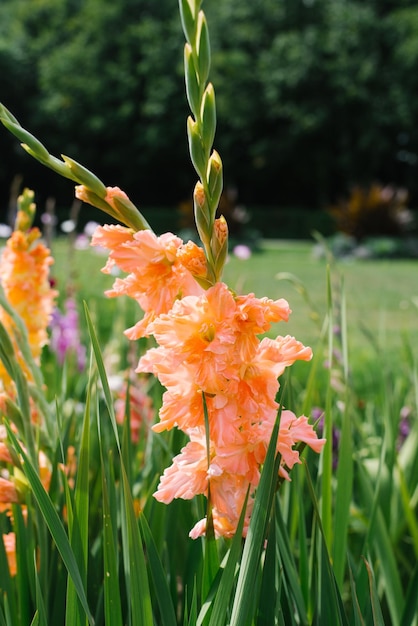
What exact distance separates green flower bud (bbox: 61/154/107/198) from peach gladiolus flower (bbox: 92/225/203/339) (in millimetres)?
26

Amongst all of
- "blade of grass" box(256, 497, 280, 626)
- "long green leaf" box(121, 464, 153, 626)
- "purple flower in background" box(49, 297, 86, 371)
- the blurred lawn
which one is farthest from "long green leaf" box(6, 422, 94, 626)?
"purple flower in background" box(49, 297, 86, 371)

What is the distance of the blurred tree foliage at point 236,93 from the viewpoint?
20.0 meters

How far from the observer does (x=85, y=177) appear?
495 mm

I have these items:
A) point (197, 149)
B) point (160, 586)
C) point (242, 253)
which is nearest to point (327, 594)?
point (160, 586)

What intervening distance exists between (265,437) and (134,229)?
0.17 meters

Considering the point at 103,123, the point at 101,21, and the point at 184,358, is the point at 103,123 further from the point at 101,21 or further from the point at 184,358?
the point at 184,358

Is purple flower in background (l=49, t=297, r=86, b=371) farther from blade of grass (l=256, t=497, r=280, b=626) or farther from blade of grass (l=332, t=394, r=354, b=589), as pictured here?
blade of grass (l=256, t=497, r=280, b=626)

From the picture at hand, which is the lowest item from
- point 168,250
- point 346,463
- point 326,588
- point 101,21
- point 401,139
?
point 326,588

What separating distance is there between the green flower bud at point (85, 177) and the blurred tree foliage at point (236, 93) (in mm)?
20118

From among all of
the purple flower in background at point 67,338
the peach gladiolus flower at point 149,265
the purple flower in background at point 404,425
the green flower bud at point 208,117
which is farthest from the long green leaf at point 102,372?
the purple flower in background at point 67,338

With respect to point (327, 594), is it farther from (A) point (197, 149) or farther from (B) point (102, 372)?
(A) point (197, 149)

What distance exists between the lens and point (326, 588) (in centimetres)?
62

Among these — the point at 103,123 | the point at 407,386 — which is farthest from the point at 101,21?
the point at 407,386

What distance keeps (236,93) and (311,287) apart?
48.7 ft
